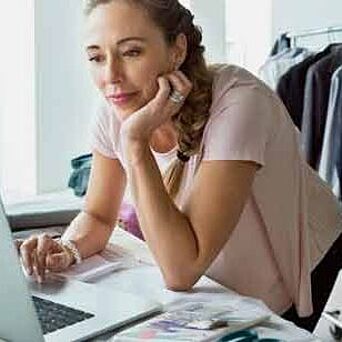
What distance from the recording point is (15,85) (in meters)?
2.57

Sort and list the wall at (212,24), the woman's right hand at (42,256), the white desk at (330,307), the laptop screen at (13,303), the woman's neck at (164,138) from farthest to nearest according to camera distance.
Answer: the wall at (212,24) → the white desk at (330,307) → the woman's neck at (164,138) → the woman's right hand at (42,256) → the laptop screen at (13,303)

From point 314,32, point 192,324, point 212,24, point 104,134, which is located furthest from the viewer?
point 212,24

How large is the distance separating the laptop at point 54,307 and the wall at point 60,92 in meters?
1.41

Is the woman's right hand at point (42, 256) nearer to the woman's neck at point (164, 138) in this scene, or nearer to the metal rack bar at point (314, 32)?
the woman's neck at point (164, 138)

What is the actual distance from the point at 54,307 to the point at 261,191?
1.70 ft

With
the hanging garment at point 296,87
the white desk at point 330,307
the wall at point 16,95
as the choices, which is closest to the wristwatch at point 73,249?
the white desk at point 330,307

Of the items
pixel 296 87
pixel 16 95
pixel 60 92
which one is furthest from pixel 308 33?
pixel 16 95

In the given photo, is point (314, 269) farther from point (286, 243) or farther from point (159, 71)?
point (159, 71)

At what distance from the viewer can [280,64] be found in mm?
2859

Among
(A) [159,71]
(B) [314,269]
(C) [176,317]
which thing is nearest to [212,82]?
(A) [159,71]

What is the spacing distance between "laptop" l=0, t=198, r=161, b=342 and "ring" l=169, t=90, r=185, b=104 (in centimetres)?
40

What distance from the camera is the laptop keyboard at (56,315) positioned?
1.05 metres

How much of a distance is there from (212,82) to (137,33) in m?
0.18

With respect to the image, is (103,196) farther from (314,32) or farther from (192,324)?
(314,32)
